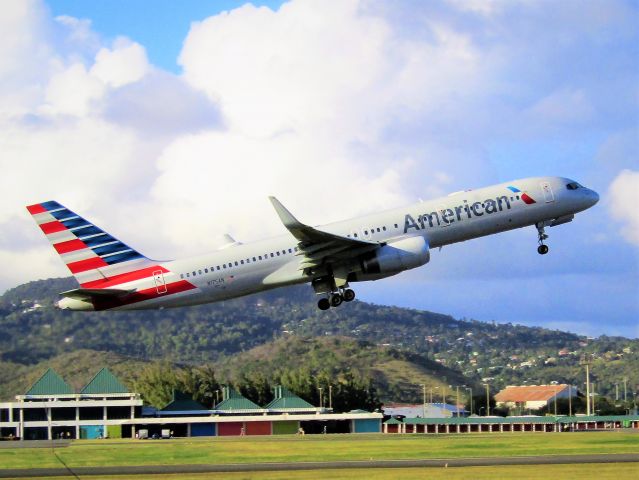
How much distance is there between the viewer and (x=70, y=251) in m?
71.1

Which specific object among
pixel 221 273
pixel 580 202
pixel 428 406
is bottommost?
pixel 428 406

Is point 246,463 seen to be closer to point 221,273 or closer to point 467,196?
point 221,273

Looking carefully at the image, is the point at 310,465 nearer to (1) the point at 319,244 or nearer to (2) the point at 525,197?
(1) the point at 319,244

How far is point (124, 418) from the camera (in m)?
137

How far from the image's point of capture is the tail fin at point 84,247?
231 feet

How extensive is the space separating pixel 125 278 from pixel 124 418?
7049cm

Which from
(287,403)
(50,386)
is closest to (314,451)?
(50,386)

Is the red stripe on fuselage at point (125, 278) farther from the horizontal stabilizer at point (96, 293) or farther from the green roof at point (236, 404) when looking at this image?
the green roof at point (236, 404)

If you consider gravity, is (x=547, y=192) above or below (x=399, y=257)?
above

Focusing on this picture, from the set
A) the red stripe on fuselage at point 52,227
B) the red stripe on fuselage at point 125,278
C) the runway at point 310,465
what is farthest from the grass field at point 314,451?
the red stripe on fuselage at point 52,227

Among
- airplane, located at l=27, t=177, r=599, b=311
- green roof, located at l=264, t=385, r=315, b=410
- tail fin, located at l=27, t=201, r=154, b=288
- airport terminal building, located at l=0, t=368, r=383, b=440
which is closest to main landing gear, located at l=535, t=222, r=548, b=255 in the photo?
airplane, located at l=27, t=177, r=599, b=311

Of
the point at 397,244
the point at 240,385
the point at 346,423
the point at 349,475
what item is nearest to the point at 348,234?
the point at 397,244

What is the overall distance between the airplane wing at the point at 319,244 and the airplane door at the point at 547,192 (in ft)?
38.4

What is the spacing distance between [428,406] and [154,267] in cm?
11671
